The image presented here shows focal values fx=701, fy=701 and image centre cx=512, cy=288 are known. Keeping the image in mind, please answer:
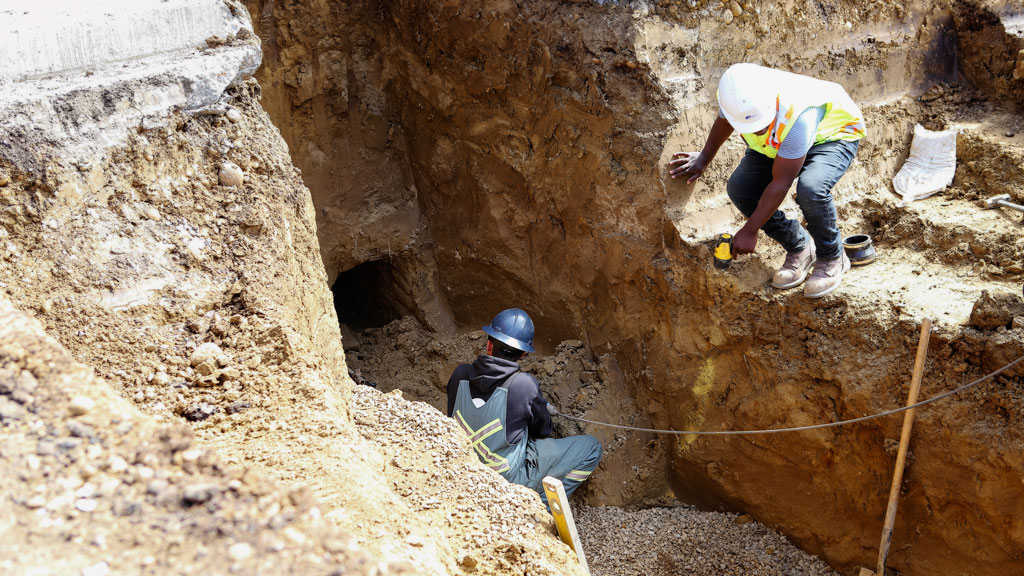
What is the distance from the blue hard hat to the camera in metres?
4.30

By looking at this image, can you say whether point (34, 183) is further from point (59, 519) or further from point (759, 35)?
point (759, 35)

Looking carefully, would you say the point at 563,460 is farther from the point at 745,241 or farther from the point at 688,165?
the point at 688,165

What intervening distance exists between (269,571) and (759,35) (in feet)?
13.5

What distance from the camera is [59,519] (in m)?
1.39

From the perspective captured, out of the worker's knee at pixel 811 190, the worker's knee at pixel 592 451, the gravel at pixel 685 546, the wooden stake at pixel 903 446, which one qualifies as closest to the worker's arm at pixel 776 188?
the worker's knee at pixel 811 190

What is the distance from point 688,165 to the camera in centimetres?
402

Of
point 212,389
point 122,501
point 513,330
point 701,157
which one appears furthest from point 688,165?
point 122,501

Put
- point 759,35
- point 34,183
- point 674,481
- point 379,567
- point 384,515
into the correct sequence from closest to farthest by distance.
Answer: point 379,567, point 384,515, point 34,183, point 759,35, point 674,481

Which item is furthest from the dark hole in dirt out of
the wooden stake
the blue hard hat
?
the wooden stake

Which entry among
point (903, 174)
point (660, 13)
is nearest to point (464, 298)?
point (660, 13)

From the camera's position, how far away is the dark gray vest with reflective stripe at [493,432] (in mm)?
3994

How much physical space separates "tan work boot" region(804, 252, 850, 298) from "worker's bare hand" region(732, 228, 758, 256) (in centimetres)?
41

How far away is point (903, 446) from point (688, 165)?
72.8 inches

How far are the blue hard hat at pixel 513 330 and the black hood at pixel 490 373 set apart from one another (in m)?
0.19
